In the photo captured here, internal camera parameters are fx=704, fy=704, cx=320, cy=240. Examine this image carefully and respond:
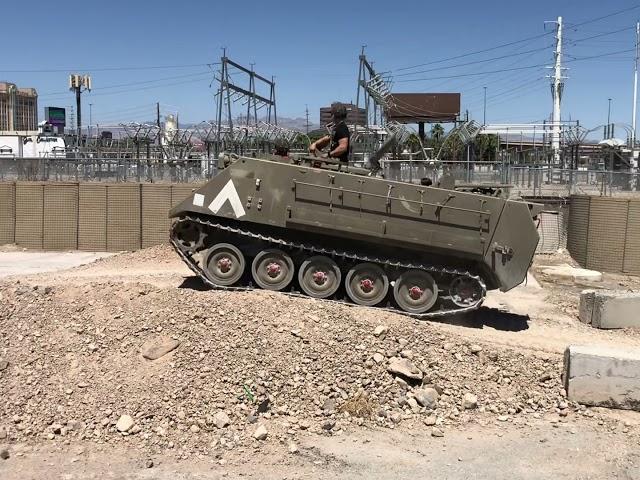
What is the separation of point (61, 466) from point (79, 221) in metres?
14.8

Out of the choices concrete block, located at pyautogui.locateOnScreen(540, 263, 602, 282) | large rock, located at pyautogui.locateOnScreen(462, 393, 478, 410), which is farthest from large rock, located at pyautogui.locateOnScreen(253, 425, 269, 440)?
concrete block, located at pyautogui.locateOnScreen(540, 263, 602, 282)

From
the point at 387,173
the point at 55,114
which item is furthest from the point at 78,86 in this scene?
the point at 387,173

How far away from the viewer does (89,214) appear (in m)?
20.7

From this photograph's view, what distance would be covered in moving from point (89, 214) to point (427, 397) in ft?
48.8

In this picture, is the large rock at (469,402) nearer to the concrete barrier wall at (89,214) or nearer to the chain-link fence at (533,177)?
the concrete barrier wall at (89,214)

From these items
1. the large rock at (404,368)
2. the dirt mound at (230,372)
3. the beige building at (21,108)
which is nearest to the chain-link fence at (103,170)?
the dirt mound at (230,372)

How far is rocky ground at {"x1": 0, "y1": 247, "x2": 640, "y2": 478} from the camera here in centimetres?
739

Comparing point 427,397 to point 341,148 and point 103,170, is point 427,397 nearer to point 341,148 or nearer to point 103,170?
point 341,148

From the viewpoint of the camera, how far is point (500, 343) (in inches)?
418

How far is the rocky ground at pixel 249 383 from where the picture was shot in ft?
24.3

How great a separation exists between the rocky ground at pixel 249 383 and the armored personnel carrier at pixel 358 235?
41.8 inches

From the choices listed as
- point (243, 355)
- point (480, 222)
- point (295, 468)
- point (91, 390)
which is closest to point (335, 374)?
point (243, 355)

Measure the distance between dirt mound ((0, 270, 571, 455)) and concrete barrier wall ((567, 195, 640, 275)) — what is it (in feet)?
35.3

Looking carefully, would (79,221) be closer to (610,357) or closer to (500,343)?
(500,343)
